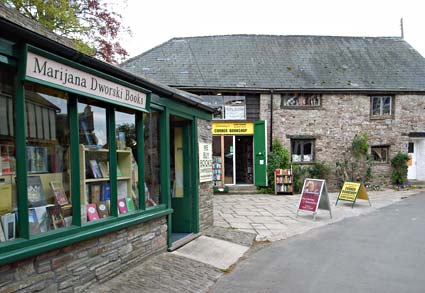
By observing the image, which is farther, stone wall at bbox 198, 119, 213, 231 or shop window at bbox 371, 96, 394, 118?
shop window at bbox 371, 96, 394, 118

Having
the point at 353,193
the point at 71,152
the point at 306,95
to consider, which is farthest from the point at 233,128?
the point at 71,152

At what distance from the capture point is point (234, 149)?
1440 cm

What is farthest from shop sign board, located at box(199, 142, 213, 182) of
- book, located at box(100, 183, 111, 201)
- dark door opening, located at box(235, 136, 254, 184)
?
dark door opening, located at box(235, 136, 254, 184)

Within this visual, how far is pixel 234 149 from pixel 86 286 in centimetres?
1110

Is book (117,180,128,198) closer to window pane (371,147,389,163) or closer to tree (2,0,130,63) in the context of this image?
tree (2,0,130,63)

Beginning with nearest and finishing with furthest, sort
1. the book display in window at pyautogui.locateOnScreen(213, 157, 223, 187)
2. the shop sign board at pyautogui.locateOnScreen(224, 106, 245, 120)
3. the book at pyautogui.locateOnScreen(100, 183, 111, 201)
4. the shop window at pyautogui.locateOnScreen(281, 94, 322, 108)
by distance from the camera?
the book at pyautogui.locateOnScreen(100, 183, 111, 201) < the book display in window at pyautogui.locateOnScreen(213, 157, 223, 187) < the shop sign board at pyautogui.locateOnScreen(224, 106, 245, 120) < the shop window at pyautogui.locateOnScreen(281, 94, 322, 108)

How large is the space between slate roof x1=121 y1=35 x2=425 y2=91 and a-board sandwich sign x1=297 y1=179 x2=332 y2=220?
22.2 ft

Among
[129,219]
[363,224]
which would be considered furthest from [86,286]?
[363,224]

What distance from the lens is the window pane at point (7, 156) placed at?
304 cm

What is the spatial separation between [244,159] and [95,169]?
11.0 metres

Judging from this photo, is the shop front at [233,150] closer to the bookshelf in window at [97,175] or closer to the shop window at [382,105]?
the shop window at [382,105]

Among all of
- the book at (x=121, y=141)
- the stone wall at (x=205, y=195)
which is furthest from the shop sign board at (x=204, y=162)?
the book at (x=121, y=141)

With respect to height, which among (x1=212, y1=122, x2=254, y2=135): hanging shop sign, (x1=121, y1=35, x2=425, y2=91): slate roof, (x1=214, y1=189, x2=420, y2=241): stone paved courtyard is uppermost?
(x1=121, y1=35, x2=425, y2=91): slate roof

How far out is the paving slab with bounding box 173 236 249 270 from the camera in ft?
17.0
